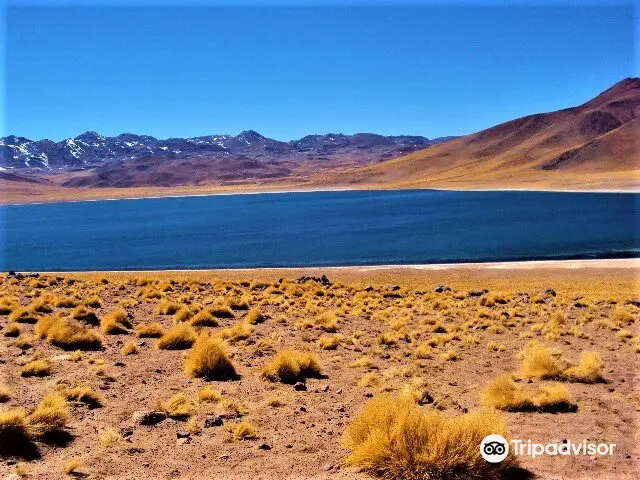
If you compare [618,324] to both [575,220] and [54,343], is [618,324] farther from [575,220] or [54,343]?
[575,220]

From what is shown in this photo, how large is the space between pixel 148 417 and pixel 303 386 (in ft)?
9.10

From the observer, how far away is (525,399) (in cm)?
803

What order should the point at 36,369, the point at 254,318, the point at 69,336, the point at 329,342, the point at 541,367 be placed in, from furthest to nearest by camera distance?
1. the point at 254,318
2. the point at 329,342
3. the point at 69,336
4. the point at 541,367
5. the point at 36,369

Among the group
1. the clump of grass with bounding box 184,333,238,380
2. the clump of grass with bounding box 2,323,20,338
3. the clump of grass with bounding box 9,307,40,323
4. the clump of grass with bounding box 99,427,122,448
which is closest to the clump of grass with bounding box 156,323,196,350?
the clump of grass with bounding box 184,333,238,380

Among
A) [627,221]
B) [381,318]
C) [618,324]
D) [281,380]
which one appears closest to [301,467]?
[281,380]

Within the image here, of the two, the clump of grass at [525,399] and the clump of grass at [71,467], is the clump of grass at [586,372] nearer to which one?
the clump of grass at [525,399]

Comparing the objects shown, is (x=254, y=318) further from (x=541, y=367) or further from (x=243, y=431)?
(x=243, y=431)

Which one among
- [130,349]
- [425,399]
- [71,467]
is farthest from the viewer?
[130,349]

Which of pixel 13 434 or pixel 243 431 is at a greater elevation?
pixel 13 434

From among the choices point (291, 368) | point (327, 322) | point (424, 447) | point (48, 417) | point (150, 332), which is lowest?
point (327, 322)

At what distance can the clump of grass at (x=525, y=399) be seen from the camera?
26.3 feet

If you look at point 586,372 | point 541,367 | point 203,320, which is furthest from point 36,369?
point 586,372

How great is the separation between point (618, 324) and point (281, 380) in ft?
32.4

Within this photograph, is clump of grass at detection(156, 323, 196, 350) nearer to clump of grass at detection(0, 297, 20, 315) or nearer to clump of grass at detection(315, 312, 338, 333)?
clump of grass at detection(315, 312, 338, 333)
